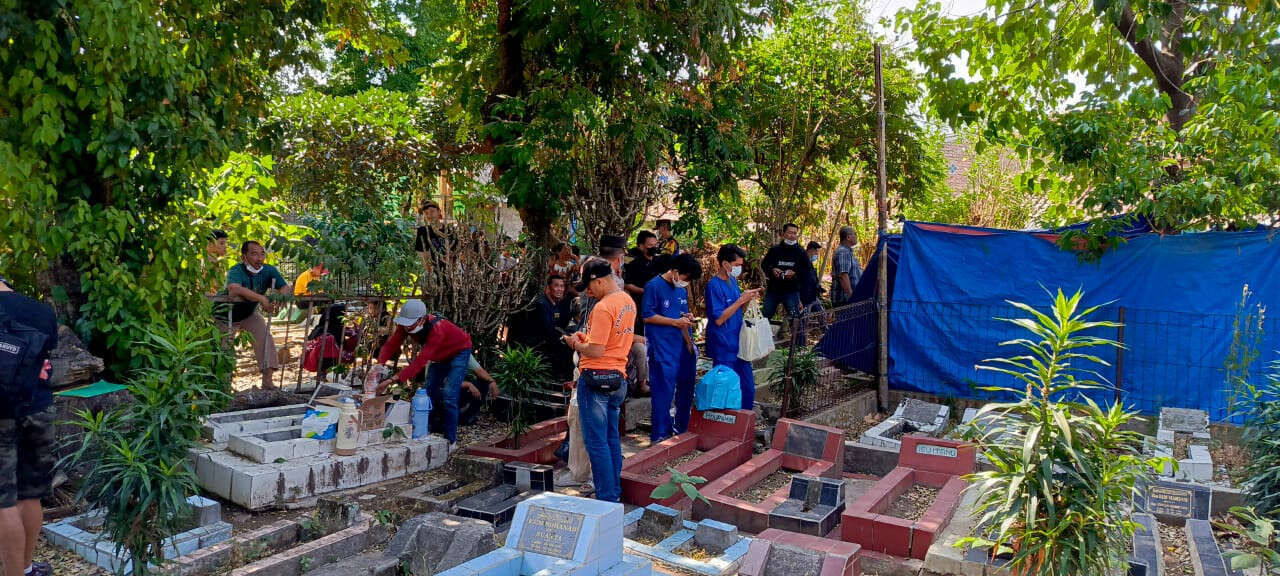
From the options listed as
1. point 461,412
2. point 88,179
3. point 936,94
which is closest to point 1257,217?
point 936,94

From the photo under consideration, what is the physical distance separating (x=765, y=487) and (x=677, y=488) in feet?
4.16

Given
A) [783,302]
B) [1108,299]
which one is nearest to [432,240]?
[783,302]

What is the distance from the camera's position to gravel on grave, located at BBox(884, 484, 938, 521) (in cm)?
675

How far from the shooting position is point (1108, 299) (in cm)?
1003

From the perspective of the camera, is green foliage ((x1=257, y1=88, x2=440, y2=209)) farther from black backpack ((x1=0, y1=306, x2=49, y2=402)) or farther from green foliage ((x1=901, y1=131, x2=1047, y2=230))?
green foliage ((x1=901, y1=131, x2=1047, y2=230))

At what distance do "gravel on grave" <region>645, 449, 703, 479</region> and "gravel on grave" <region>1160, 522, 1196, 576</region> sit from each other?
348 centimetres

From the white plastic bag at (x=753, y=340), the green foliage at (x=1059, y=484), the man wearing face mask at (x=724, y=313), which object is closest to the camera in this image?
the green foliage at (x=1059, y=484)

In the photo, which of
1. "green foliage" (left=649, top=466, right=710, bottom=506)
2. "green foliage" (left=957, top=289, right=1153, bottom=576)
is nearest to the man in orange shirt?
"green foliage" (left=649, top=466, right=710, bottom=506)

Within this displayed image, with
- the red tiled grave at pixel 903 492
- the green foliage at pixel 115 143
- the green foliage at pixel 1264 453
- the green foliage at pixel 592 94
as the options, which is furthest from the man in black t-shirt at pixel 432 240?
the green foliage at pixel 1264 453

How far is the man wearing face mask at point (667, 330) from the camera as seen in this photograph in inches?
318

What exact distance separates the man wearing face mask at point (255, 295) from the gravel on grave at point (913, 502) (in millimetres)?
6024

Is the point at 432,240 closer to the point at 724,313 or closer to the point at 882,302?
the point at 724,313

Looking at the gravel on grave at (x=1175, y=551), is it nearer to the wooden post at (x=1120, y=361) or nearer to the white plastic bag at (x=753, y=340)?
the wooden post at (x=1120, y=361)

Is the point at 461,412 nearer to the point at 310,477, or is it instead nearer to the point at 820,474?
the point at 310,477
